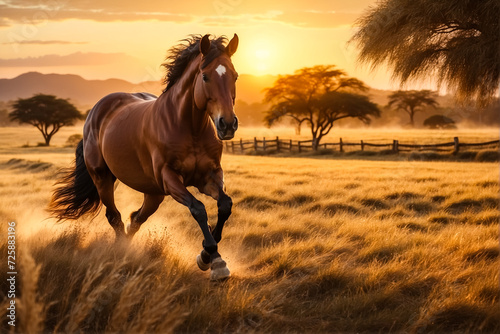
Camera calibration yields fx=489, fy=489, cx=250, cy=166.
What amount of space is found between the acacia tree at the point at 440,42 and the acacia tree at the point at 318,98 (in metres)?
31.3

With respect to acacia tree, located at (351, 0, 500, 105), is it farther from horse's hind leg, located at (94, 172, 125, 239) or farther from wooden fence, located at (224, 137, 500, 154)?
wooden fence, located at (224, 137, 500, 154)

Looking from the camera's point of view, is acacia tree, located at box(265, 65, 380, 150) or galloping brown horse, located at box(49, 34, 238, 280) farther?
acacia tree, located at box(265, 65, 380, 150)

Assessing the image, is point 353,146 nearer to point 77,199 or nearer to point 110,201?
point 77,199

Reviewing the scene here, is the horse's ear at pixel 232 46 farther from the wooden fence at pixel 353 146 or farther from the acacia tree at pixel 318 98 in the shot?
the acacia tree at pixel 318 98

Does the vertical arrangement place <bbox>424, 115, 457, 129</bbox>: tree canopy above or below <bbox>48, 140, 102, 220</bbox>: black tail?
above

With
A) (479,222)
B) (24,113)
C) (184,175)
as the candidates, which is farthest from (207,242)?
(24,113)

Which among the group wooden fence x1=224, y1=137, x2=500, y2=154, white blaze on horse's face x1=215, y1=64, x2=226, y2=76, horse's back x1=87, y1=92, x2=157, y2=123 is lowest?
wooden fence x1=224, y1=137, x2=500, y2=154

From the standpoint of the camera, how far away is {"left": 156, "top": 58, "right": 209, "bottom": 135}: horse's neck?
4.94 meters

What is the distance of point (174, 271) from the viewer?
4664mm

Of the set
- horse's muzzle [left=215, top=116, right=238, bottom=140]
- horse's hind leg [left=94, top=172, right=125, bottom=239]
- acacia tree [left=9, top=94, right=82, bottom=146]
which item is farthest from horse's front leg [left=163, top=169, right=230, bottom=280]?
acacia tree [left=9, top=94, right=82, bottom=146]

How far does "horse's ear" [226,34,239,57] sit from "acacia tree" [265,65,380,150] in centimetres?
3774

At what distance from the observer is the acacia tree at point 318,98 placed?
4219 centimetres

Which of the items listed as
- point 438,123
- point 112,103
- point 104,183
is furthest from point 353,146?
point 438,123

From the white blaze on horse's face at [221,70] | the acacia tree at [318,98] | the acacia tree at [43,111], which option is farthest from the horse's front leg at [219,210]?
the acacia tree at [43,111]
